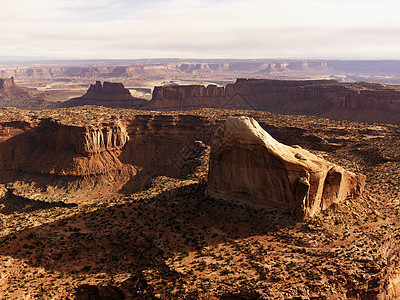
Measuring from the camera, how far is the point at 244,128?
37.3 m

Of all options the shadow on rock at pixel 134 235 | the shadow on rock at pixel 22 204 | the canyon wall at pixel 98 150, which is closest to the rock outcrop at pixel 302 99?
the canyon wall at pixel 98 150

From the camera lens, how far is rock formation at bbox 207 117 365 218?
3538 cm

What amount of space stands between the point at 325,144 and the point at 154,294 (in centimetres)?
5738

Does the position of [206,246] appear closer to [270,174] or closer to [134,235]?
[134,235]

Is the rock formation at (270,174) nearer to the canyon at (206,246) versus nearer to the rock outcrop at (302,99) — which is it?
the canyon at (206,246)

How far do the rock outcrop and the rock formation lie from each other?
117 metres

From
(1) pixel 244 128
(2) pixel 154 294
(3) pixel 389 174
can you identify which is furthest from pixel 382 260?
(3) pixel 389 174

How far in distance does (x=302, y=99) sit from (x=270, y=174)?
150m

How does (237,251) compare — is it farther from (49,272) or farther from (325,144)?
(325,144)

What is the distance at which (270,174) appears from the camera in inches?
1435

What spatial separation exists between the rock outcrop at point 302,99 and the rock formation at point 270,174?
117m

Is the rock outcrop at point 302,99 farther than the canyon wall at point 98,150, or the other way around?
the rock outcrop at point 302,99

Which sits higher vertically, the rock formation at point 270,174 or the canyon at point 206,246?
the rock formation at point 270,174

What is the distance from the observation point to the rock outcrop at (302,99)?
467 ft
